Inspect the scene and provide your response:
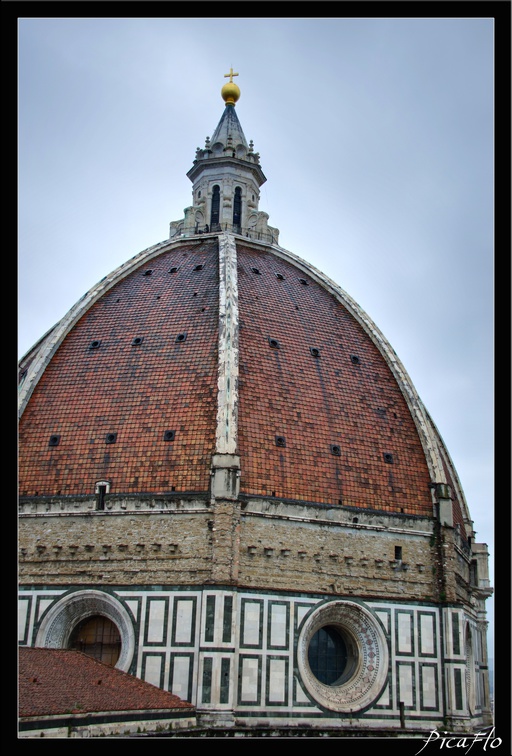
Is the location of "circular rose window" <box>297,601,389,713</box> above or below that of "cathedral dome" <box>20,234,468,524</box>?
below

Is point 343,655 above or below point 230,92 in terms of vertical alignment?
below

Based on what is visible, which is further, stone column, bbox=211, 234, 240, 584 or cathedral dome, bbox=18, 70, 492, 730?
stone column, bbox=211, 234, 240, 584

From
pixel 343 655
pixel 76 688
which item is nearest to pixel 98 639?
pixel 76 688

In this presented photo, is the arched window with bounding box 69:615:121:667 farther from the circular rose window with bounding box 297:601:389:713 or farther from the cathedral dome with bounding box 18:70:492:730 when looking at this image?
the circular rose window with bounding box 297:601:389:713

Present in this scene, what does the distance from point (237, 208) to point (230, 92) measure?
6.56 metres

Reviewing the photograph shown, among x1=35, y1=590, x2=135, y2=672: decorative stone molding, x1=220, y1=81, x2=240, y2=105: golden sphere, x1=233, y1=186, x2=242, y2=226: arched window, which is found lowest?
x1=35, y1=590, x2=135, y2=672: decorative stone molding

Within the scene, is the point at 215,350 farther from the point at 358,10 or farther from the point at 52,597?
the point at 358,10

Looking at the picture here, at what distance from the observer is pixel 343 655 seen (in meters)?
27.3

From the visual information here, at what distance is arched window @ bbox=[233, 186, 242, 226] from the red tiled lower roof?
23.2 meters

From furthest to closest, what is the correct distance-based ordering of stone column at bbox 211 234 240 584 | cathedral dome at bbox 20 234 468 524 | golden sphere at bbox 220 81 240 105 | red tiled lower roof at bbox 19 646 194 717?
golden sphere at bbox 220 81 240 105, cathedral dome at bbox 20 234 468 524, stone column at bbox 211 234 240 584, red tiled lower roof at bbox 19 646 194 717

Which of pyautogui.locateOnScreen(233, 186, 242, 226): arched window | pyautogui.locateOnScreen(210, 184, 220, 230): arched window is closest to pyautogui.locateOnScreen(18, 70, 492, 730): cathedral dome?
pyautogui.locateOnScreen(210, 184, 220, 230): arched window

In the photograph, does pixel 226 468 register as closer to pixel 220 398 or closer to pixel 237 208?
pixel 220 398

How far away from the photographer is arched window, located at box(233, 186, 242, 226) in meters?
40.1
